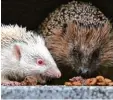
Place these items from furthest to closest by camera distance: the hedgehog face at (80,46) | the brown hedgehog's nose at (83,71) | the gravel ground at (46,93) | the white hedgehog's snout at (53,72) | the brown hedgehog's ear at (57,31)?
the brown hedgehog's ear at (57,31) → the hedgehog face at (80,46) → the brown hedgehog's nose at (83,71) → the white hedgehog's snout at (53,72) → the gravel ground at (46,93)

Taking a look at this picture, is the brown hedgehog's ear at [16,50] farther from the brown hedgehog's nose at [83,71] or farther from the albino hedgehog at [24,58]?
the brown hedgehog's nose at [83,71]

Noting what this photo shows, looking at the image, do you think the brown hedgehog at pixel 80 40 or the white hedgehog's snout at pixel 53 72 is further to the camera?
the brown hedgehog at pixel 80 40

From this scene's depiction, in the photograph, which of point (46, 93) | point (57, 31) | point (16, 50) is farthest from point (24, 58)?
point (46, 93)

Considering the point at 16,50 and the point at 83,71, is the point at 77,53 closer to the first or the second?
the point at 83,71

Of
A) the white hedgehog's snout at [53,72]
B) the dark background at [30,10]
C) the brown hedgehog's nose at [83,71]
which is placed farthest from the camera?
the dark background at [30,10]

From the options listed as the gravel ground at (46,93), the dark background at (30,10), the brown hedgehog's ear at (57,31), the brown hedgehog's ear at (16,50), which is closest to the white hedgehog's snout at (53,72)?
the brown hedgehog's ear at (16,50)

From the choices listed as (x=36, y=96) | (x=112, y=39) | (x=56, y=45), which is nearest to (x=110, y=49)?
(x=112, y=39)

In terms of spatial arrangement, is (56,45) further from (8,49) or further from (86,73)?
(8,49)

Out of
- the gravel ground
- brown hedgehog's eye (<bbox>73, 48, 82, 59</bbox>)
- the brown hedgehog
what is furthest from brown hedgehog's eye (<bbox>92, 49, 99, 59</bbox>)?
the gravel ground
